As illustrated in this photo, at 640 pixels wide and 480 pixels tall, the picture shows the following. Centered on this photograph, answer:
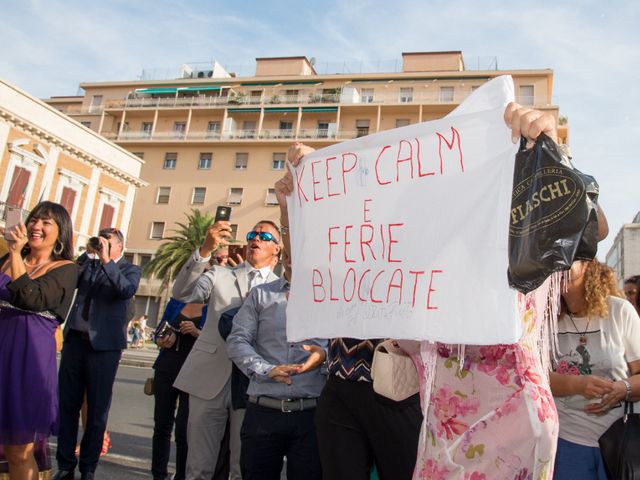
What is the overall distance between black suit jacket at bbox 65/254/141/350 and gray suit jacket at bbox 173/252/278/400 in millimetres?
596

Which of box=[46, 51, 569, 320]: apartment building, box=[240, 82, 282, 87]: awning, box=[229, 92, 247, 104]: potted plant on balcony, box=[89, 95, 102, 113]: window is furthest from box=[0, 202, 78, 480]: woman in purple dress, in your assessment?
box=[89, 95, 102, 113]: window

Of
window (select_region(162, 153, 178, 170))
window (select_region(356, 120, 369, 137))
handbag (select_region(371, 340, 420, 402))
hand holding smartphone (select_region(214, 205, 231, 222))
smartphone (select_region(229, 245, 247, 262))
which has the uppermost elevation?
window (select_region(356, 120, 369, 137))

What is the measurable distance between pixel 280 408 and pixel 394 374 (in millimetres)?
1189

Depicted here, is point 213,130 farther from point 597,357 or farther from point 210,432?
point 597,357

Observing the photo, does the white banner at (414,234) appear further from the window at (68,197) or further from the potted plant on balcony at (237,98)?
the potted plant on balcony at (237,98)

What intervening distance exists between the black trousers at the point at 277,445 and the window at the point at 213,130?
1692 inches

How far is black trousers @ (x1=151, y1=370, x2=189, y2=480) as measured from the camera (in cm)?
457

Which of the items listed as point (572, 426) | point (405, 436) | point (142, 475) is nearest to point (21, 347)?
point (142, 475)

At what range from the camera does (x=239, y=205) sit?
4200 centimetres

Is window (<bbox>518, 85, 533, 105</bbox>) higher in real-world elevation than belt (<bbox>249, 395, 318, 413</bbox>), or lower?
higher

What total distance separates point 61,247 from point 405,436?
283cm

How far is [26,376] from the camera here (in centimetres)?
352

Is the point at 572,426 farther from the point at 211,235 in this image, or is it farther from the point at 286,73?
the point at 286,73

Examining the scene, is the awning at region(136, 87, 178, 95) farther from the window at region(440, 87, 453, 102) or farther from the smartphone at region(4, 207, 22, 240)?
the smartphone at region(4, 207, 22, 240)
